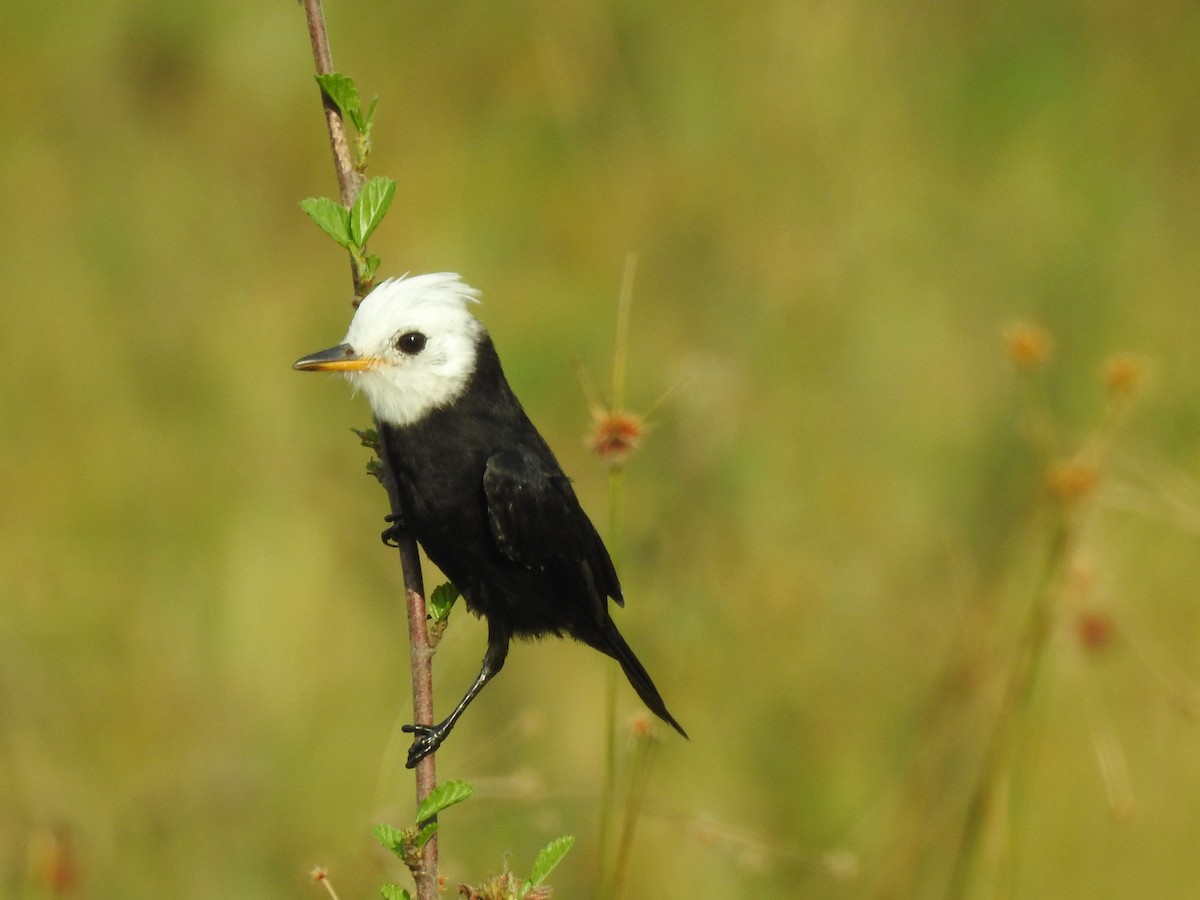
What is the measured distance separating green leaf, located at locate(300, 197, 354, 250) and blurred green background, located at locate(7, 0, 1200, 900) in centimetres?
208

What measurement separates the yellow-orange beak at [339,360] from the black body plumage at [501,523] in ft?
0.66

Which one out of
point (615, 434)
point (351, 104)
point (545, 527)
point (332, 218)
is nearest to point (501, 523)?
point (545, 527)

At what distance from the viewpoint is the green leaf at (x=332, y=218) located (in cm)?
295

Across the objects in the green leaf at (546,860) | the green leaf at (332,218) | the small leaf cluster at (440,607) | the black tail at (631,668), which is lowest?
the black tail at (631,668)

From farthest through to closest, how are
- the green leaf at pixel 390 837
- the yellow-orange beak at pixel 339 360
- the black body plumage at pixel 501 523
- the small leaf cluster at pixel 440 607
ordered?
the black body plumage at pixel 501 523 → the yellow-orange beak at pixel 339 360 → the small leaf cluster at pixel 440 607 → the green leaf at pixel 390 837

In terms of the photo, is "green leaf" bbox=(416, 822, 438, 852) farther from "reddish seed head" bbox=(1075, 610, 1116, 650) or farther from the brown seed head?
"reddish seed head" bbox=(1075, 610, 1116, 650)

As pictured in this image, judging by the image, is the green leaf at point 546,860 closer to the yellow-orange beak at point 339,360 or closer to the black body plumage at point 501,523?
the black body plumage at point 501,523

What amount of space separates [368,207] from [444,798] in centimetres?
117

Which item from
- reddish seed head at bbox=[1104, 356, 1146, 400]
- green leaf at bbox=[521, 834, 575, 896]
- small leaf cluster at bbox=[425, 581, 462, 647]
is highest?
reddish seed head at bbox=[1104, 356, 1146, 400]

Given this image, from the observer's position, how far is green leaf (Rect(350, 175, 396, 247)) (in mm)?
2920

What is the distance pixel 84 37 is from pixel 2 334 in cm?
168

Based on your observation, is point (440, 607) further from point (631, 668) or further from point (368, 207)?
point (631, 668)

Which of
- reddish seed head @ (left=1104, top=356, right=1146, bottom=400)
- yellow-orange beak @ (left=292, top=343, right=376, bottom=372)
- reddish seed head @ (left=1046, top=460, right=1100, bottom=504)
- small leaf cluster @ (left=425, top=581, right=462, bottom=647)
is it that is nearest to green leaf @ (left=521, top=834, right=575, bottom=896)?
small leaf cluster @ (left=425, top=581, right=462, bottom=647)

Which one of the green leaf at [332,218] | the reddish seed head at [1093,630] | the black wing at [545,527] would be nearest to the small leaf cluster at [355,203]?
the green leaf at [332,218]
